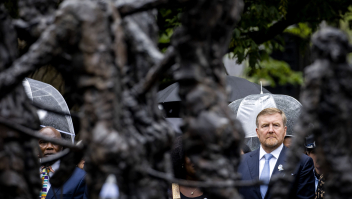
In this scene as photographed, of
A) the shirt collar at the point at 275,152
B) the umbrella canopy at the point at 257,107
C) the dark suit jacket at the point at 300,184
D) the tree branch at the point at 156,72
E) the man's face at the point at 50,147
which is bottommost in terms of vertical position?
the dark suit jacket at the point at 300,184

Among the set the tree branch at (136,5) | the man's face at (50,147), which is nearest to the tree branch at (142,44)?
the tree branch at (136,5)

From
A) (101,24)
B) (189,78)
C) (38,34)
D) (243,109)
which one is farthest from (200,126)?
(243,109)

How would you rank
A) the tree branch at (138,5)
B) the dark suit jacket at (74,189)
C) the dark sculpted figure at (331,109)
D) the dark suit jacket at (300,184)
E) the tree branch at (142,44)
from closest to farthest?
the dark sculpted figure at (331,109) < the tree branch at (138,5) < the tree branch at (142,44) < the dark suit jacket at (74,189) < the dark suit jacket at (300,184)

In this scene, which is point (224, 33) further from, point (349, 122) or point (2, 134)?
point (2, 134)

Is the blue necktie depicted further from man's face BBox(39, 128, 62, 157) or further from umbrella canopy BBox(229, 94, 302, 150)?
man's face BBox(39, 128, 62, 157)

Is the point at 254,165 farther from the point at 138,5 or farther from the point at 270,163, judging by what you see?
the point at 138,5

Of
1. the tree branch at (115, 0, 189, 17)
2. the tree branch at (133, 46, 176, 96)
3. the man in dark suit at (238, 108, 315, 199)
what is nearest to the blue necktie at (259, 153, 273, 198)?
the man in dark suit at (238, 108, 315, 199)

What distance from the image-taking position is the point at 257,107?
267 inches

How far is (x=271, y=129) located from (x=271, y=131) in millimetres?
34

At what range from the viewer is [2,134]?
3.12 metres

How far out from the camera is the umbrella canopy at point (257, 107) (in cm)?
680

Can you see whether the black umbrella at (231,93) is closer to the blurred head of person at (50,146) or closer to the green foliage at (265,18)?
the green foliage at (265,18)


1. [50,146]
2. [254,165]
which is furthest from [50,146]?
[254,165]

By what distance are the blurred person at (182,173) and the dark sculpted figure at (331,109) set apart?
8.62ft
